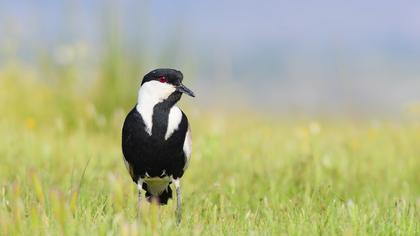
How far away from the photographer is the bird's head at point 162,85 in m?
4.96

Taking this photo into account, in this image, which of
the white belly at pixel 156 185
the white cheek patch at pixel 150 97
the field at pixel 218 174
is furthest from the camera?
the white belly at pixel 156 185

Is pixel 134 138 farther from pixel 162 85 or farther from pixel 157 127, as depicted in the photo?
pixel 162 85

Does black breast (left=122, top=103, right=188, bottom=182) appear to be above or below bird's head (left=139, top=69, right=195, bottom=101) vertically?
below

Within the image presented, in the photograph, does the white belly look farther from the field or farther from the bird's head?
the bird's head

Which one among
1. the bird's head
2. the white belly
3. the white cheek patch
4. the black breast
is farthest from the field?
the bird's head

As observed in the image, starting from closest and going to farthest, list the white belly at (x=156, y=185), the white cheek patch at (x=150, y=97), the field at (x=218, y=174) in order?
1. the field at (x=218, y=174)
2. the white cheek patch at (x=150, y=97)
3. the white belly at (x=156, y=185)

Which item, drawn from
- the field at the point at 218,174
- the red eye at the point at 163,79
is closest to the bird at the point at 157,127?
the red eye at the point at 163,79

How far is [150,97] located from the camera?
498 centimetres

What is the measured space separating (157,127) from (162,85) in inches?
10.8

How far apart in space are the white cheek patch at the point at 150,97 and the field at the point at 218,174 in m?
0.52

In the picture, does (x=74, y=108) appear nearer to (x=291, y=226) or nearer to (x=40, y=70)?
(x=40, y=70)

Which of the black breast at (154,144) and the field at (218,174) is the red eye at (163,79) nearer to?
the black breast at (154,144)

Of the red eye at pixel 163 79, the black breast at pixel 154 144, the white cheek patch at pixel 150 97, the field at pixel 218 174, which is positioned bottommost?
the field at pixel 218 174

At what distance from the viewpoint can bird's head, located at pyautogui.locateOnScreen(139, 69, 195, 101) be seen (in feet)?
16.3
